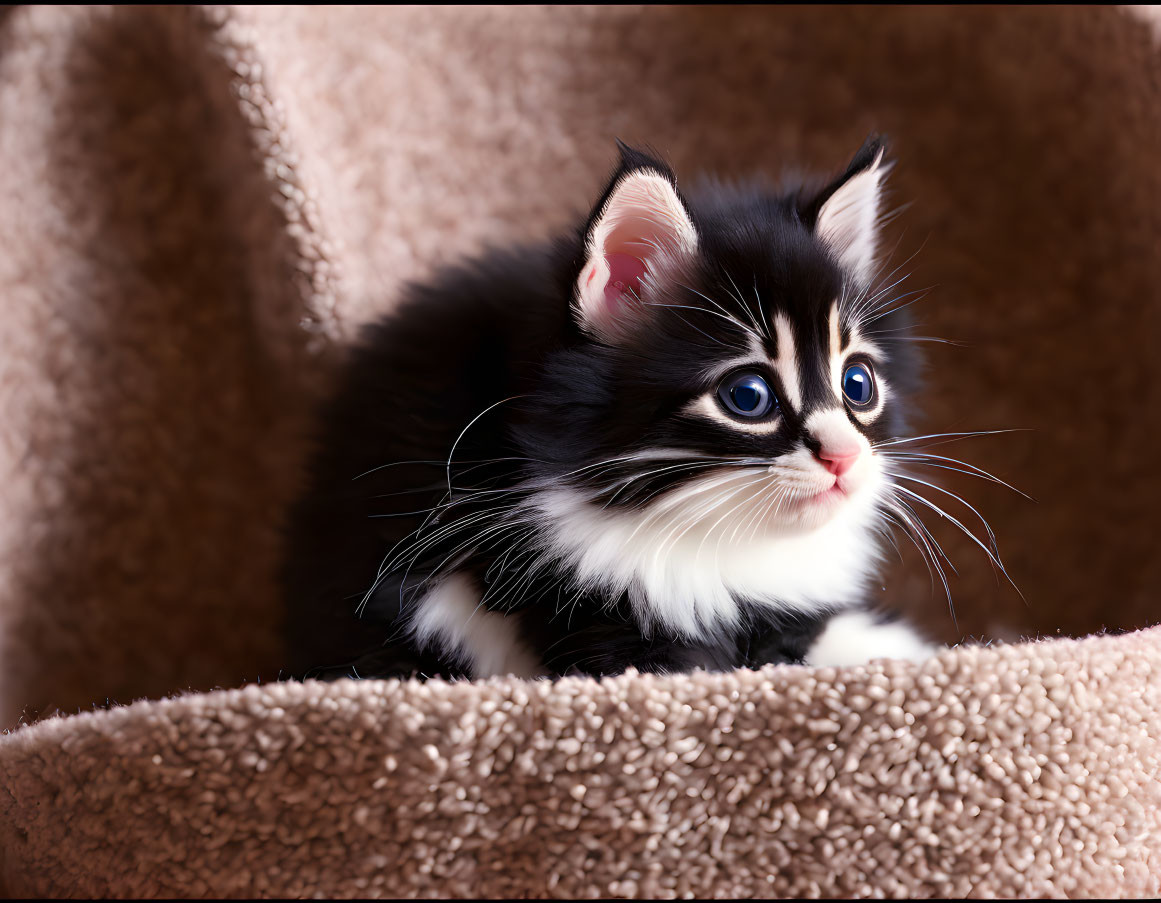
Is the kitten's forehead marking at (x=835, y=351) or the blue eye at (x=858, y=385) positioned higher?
the kitten's forehead marking at (x=835, y=351)

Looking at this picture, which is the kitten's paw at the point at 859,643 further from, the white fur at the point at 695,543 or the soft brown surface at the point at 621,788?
the soft brown surface at the point at 621,788

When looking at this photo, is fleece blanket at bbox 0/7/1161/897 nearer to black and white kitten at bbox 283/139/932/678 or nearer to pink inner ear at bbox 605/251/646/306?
black and white kitten at bbox 283/139/932/678

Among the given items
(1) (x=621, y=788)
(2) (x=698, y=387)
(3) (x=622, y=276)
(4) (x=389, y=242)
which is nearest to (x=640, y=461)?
(2) (x=698, y=387)

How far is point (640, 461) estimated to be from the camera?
103cm

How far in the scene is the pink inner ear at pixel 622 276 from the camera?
110 cm

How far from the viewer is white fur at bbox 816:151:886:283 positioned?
115 cm

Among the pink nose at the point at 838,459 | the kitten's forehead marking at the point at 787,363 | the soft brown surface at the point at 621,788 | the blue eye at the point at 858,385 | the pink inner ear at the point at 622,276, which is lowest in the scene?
the soft brown surface at the point at 621,788

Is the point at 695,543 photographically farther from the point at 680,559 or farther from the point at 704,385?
the point at 704,385

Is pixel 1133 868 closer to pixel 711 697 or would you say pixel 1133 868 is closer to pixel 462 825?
pixel 711 697

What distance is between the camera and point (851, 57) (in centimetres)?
165

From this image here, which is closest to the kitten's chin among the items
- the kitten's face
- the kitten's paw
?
the kitten's face

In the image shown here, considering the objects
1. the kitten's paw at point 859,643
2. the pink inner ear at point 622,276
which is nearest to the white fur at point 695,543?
the kitten's paw at point 859,643

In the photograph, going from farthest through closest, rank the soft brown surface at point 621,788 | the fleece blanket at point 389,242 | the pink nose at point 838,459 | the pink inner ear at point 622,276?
the fleece blanket at point 389,242, the pink inner ear at point 622,276, the pink nose at point 838,459, the soft brown surface at point 621,788

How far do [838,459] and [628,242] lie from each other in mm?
320
